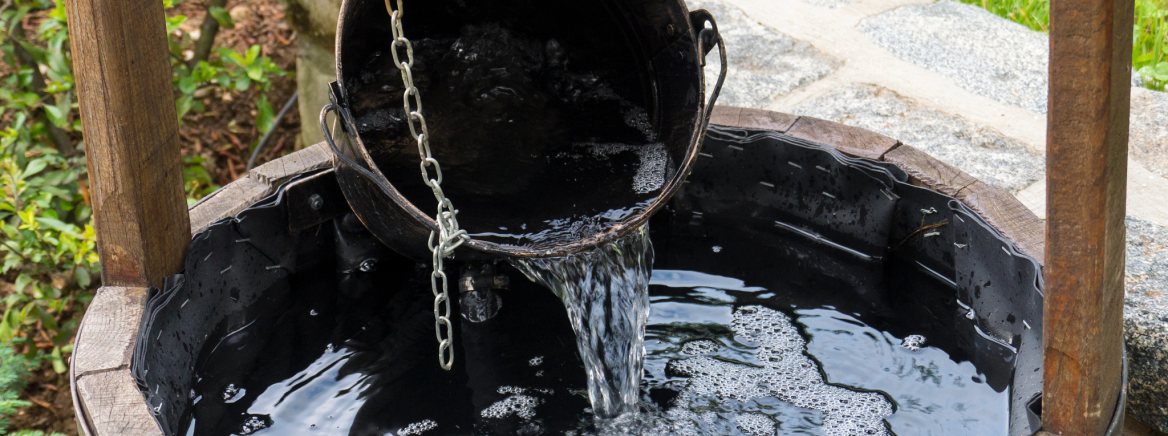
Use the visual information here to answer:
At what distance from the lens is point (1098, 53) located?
50.6 inches

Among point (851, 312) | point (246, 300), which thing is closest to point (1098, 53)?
point (851, 312)

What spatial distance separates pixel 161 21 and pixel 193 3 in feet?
9.16

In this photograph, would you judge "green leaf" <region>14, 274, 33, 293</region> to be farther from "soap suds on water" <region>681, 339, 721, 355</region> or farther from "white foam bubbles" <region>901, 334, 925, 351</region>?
"white foam bubbles" <region>901, 334, 925, 351</region>

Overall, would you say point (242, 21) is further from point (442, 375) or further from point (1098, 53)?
point (1098, 53)

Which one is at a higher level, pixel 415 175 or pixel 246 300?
pixel 415 175

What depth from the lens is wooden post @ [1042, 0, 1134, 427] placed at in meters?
1.30

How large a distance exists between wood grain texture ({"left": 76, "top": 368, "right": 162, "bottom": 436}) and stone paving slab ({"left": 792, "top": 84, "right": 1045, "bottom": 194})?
2.43 m

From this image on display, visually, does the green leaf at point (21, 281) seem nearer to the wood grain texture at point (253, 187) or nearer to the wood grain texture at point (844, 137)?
the wood grain texture at point (253, 187)

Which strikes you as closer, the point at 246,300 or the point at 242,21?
the point at 246,300

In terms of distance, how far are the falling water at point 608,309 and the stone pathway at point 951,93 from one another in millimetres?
1195

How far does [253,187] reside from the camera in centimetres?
248

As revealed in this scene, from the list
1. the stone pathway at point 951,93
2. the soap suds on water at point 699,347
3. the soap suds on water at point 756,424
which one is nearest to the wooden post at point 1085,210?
the soap suds on water at point 756,424

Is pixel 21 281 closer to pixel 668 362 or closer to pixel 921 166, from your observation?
pixel 668 362

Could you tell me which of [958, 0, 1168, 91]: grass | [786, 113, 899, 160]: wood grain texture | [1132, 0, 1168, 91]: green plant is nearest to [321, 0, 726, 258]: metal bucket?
[786, 113, 899, 160]: wood grain texture
